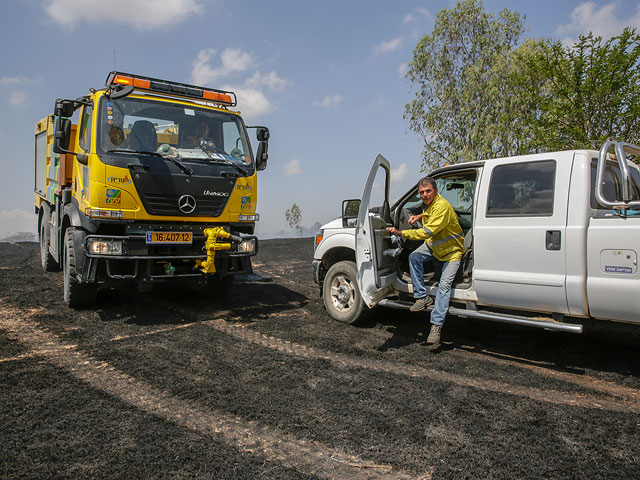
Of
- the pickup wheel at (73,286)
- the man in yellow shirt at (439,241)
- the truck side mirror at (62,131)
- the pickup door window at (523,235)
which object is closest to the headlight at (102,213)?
the pickup wheel at (73,286)

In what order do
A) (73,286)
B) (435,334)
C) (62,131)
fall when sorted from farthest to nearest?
(73,286)
(62,131)
(435,334)

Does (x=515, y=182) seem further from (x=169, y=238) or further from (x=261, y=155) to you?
(x=169, y=238)

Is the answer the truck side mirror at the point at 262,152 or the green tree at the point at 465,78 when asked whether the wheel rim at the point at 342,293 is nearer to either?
the truck side mirror at the point at 262,152

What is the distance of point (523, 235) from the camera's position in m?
4.58

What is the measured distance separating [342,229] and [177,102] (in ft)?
10.1

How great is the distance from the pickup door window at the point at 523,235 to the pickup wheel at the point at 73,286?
5229 millimetres

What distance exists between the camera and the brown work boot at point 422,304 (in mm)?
5301

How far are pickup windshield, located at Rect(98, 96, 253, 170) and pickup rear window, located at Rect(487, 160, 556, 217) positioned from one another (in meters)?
3.65

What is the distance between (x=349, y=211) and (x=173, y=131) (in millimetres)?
2787

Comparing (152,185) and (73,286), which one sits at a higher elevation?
(152,185)

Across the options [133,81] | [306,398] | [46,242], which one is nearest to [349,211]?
[306,398]

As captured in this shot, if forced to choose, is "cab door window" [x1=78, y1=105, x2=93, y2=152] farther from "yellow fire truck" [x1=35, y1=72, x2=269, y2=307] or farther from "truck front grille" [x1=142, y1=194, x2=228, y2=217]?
"truck front grille" [x1=142, y1=194, x2=228, y2=217]

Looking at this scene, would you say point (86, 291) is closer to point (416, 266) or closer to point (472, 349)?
point (416, 266)

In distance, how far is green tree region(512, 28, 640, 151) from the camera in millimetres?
9602
